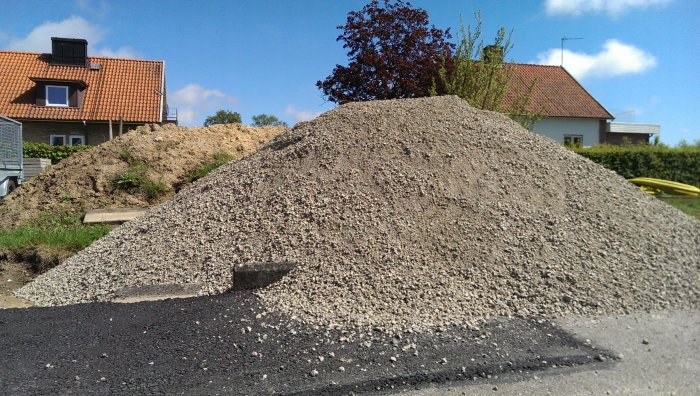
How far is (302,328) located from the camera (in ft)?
15.3

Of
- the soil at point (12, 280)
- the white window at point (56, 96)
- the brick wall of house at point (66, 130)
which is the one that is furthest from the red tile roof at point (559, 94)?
the soil at point (12, 280)

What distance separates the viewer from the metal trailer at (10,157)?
11570 millimetres

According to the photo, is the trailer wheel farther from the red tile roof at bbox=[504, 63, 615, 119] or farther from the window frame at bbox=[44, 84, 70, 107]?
the red tile roof at bbox=[504, 63, 615, 119]

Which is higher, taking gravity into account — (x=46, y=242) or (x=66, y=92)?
(x=66, y=92)

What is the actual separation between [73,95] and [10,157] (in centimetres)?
1540

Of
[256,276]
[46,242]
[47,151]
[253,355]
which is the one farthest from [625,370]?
[47,151]

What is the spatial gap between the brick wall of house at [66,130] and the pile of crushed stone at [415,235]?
2017 cm

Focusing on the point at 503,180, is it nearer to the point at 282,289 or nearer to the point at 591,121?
the point at 282,289

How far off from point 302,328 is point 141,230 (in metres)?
3.73

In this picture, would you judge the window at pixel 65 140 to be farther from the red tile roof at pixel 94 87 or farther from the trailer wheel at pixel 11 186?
the trailer wheel at pixel 11 186

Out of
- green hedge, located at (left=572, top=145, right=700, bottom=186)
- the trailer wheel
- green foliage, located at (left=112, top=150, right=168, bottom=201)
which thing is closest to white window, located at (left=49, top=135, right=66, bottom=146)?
the trailer wheel

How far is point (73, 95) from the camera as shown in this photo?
26203 mm

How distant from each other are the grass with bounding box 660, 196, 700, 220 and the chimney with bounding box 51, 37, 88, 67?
26.4m

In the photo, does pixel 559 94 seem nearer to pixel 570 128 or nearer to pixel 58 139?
pixel 570 128
